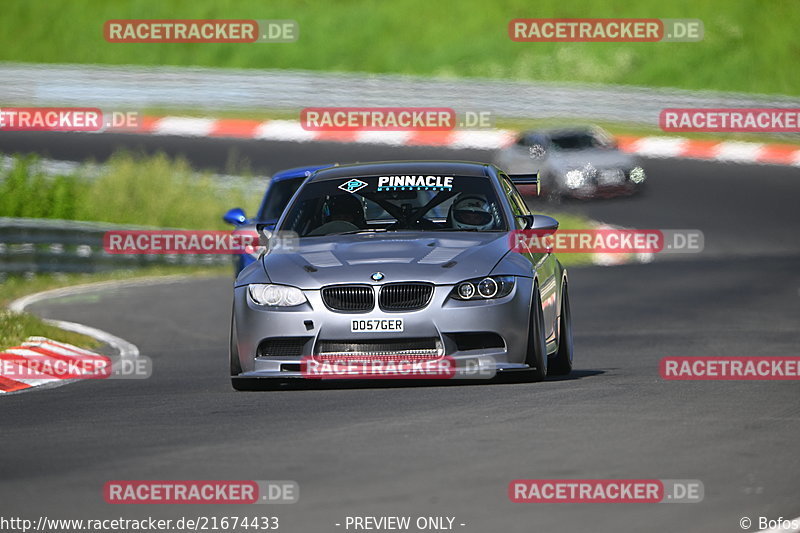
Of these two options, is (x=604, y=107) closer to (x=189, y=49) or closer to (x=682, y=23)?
(x=682, y=23)

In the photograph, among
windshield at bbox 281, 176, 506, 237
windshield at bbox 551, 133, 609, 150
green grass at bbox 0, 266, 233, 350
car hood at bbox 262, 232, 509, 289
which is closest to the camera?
car hood at bbox 262, 232, 509, 289

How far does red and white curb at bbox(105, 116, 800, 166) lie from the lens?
33438mm

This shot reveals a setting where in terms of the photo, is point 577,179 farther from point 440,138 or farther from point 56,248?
point 56,248

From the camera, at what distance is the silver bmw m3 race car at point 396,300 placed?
31.2ft

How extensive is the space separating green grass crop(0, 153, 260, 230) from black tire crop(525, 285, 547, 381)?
17.3 meters

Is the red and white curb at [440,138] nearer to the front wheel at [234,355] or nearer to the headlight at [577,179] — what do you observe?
the headlight at [577,179]

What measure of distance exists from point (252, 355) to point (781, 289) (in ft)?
36.9

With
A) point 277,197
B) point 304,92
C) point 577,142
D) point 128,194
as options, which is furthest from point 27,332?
point 304,92

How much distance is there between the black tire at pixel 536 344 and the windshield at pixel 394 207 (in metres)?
0.75

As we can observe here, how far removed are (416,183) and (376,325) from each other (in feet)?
5.25

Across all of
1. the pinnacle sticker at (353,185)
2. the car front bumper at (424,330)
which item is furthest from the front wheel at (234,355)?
the pinnacle sticker at (353,185)

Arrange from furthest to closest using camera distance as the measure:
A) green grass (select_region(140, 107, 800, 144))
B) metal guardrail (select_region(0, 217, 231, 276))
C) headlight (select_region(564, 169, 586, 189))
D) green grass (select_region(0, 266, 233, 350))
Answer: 1. green grass (select_region(140, 107, 800, 144))
2. headlight (select_region(564, 169, 586, 189))
3. metal guardrail (select_region(0, 217, 231, 276))
4. green grass (select_region(0, 266, 233, 350))

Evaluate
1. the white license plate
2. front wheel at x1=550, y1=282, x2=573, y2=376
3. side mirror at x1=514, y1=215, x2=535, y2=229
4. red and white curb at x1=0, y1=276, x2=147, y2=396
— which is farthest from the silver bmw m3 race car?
red and white curb at x1=0, y1=276, x2=147, y2=396

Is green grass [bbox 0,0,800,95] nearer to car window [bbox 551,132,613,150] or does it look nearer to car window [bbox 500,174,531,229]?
car window [bbox 551,132,613,150]
